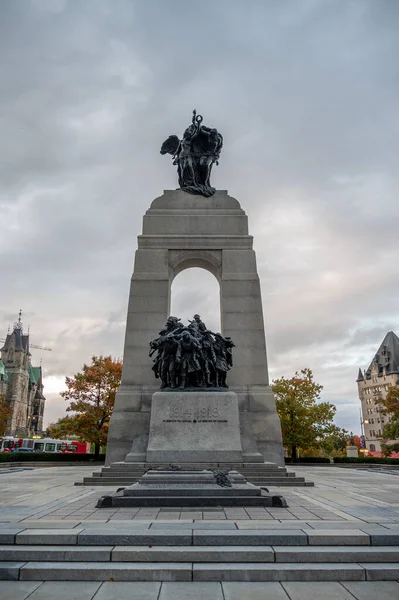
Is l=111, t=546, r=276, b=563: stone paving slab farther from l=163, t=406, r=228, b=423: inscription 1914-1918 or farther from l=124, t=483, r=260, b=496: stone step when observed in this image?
l=163, t=406, r=228, b=423: inscription 1914-1918

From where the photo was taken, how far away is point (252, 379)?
56.7 ft

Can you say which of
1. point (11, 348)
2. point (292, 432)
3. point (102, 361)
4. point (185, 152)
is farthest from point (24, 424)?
point (185, 152)

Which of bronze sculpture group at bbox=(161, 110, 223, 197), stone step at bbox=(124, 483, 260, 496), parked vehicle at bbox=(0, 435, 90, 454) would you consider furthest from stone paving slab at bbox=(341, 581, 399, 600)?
parked vehicle at bbox=(0, 435, 90, 454)

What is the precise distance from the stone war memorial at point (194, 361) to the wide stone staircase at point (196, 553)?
86.6 inches

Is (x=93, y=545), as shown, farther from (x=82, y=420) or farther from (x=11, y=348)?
(x=11, y=348)

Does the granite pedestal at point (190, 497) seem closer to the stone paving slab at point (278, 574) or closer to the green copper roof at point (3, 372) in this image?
the stone paving slab at point (278, 574)

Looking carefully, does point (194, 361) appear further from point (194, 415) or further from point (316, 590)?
point (316, 590)

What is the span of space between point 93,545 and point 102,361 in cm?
3311

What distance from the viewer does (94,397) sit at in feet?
121

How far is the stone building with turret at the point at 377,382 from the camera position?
84.8 metres

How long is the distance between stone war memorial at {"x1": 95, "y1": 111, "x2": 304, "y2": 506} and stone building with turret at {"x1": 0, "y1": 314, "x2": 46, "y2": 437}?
311ft

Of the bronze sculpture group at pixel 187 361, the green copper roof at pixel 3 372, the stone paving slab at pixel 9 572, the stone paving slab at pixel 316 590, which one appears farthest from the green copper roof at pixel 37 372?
the stone paving slab at pixel 316 590

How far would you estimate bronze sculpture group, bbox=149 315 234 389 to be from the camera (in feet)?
49.0

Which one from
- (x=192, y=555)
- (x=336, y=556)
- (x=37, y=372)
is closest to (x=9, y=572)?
(x=192, y=555)
